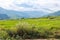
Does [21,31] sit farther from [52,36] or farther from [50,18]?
[50,18]

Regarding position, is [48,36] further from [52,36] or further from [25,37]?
[25,37]

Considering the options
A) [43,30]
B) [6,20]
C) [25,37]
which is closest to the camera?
[25,37]

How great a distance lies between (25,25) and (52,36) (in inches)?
70.1

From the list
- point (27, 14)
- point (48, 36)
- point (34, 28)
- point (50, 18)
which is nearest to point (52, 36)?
→ point (48, 36)

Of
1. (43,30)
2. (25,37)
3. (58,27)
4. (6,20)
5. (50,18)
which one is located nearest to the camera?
(25,37)

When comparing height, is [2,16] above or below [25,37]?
above

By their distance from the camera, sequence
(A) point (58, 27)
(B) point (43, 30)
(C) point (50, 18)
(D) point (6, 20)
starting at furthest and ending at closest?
(C) point (50, 18), (D) point (6, 20), (A) point (58, 27), (B) point (43, 30)

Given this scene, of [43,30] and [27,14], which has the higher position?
[27,14]

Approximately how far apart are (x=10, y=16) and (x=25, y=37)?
483cm

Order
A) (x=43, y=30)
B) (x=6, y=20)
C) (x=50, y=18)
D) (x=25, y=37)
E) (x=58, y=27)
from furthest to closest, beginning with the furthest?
(x=50, y=18) → (x=6, y=20) → (x=58, y=27) → (x=43, y=30) → (x=25, y=37)

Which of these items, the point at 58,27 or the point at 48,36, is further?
the point at 58,27

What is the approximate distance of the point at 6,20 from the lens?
51.3 ft

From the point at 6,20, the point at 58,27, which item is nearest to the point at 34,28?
the point at 58,27

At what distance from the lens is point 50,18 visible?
21047 millimetres
